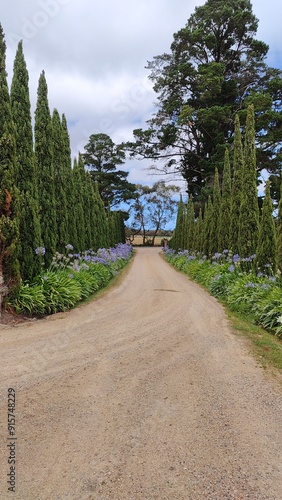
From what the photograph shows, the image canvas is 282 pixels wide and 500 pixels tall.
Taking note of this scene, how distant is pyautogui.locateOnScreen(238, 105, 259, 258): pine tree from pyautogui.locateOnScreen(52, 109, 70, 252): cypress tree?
18.1ft

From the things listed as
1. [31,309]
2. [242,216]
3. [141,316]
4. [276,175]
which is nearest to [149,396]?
[141,316]

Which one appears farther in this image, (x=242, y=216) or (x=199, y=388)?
(x=242, y=216)

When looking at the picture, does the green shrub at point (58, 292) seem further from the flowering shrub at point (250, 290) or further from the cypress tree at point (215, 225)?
the cypress tree at point (215, 225)

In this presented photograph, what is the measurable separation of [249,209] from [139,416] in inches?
335

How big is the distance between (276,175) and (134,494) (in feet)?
72.2

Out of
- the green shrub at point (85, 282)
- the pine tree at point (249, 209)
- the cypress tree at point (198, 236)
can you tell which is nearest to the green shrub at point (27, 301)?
the green shrub at point (85, 282)

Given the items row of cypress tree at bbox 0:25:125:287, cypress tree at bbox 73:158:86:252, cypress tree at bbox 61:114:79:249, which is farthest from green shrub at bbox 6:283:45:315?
cypress tree at bbox 73:158:86:252

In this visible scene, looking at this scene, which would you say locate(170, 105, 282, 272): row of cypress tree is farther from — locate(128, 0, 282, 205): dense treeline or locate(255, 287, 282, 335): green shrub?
locate(128, 0, 282, 205): dense treeline

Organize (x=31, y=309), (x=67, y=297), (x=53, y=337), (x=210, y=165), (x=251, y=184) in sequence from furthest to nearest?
(x=210, y=165) < (x=251, y=184) < (x=67, y=297) < (x=31, y=309) < (x=53, y=337)

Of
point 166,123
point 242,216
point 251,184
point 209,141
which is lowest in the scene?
point 242,216

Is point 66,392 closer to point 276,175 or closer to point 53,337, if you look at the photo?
point 53,337

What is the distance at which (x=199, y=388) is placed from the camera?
323 cm

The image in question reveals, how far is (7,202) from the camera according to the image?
20.1ft

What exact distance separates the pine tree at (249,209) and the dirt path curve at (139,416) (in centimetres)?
538
